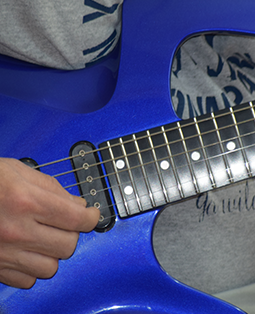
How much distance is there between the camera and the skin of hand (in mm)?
486

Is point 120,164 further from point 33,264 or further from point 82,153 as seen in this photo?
point 33,264

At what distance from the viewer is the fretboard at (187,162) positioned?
1.87 feet

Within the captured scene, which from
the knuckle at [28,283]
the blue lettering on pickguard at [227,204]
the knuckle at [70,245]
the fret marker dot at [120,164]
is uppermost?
the fret marker dot at [120,164]

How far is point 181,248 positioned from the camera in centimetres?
67

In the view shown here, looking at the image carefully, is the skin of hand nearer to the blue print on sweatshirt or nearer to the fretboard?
the fretboard

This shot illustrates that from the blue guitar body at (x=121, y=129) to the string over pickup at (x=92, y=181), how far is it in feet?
0.05

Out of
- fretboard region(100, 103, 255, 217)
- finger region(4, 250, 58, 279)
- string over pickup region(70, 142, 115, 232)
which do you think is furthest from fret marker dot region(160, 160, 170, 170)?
finger region(4, 250, 58, 279)

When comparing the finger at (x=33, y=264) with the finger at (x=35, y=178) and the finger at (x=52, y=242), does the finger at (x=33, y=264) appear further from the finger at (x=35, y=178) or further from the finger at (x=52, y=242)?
the finger at (x=35, y=178)

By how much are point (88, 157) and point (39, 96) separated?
0.54 ft

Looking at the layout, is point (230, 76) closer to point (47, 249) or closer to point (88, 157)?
point (88, 157)

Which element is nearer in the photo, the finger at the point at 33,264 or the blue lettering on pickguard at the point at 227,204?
the finger at the point at 33,264

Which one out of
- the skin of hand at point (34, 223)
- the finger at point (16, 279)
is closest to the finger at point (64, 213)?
the skin of hand at point (34, 223)

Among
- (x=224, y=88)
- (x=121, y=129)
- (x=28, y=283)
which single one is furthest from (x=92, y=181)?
(x=224, y=88)

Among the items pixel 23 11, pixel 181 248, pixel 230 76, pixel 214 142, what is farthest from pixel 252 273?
pixel 23 11
